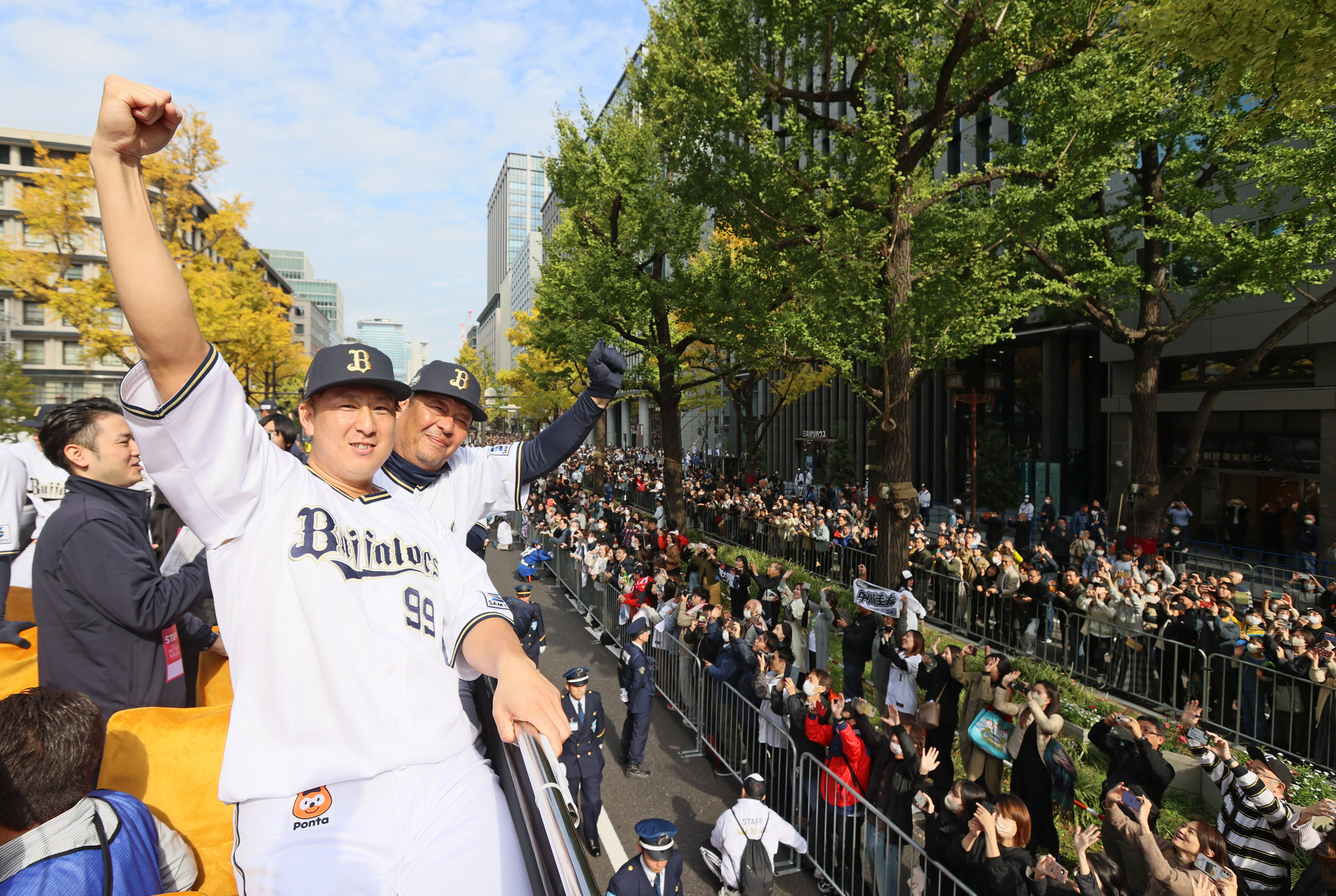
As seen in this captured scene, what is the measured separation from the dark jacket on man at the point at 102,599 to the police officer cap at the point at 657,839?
351 centimetres

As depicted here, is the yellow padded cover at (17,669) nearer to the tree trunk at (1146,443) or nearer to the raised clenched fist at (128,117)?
the raised clenched fist at (128,117)

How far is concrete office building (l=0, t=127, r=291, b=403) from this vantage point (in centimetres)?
4400

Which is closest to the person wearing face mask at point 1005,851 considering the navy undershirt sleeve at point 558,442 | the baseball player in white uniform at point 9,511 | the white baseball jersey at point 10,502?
the navy undershirt sleeve at point 558,442

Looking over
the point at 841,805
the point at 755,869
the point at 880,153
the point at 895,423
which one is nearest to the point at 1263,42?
the point at 880,153

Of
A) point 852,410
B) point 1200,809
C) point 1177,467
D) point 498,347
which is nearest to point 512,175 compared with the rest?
point 498,347

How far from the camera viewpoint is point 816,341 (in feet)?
37.2

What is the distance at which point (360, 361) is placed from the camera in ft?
6.59

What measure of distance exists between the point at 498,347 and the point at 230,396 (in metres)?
132

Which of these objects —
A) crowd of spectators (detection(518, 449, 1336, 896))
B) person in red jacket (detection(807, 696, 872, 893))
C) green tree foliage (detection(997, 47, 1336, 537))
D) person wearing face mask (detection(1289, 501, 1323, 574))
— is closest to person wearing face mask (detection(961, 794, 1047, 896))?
crowd of spectators (detection(518, 449, 1336, 896))

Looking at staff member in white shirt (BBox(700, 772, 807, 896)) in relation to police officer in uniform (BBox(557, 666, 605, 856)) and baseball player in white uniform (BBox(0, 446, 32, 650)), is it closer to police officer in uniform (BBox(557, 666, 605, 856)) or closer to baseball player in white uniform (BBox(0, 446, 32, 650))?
police officer in uniform (BBox(557, 666, 605, 856))

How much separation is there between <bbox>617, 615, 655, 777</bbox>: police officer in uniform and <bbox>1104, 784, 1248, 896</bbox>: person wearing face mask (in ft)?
15.9

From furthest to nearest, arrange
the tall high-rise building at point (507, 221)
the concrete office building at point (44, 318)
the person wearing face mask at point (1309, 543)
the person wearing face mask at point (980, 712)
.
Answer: the tall high-rise building at point (507, 221) → the concrete office building at point (44, 318) → the person wearing face mask at point (1309, 543) → the person wearing face mask at point (980, 712)

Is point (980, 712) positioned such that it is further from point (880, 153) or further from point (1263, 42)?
point (880, 153)

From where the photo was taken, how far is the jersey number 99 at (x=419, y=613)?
184 cm
